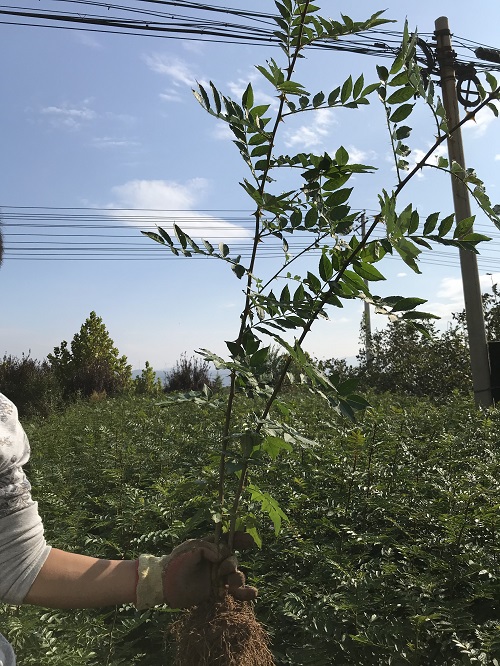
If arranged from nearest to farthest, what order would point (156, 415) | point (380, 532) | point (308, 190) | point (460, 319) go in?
1. point (308, 190)
2. point (380, 532)
3. point (156, 415)
4. point (460, 319)

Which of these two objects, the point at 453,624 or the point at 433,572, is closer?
the point at 453,624

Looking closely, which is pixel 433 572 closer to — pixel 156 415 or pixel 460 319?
pixel 156 415

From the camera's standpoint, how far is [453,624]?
7.07 feet

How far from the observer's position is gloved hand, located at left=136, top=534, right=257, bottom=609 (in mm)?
1865

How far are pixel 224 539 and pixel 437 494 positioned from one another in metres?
1.66

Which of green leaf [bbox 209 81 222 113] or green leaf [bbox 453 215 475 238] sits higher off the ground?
green leaf [bbox 209 81 222 113]

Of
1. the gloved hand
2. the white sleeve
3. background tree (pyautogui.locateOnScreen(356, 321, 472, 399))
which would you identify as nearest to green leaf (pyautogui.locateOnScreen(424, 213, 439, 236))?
the gloved hand

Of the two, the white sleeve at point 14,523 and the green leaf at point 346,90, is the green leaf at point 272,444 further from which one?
the green leaf at point 346,90

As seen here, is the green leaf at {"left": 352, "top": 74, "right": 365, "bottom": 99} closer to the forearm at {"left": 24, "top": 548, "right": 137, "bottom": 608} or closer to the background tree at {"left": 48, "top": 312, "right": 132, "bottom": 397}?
the forearm at {"left": 24, "top": 548, "right": 137, "bottom": 608}

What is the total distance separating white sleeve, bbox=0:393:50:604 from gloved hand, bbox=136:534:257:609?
336 mm

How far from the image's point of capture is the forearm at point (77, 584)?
5.74 feet

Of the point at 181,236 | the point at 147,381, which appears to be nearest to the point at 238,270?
the point at 181,236

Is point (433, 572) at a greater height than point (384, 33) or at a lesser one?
lesser

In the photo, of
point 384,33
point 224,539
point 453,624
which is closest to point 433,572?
point 453,624
